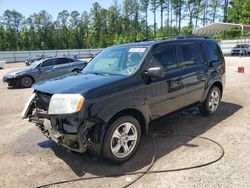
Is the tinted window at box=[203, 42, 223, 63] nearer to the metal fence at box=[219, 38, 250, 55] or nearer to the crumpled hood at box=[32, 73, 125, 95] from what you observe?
the crumpled hood at box=[32, 73, 125, 95]

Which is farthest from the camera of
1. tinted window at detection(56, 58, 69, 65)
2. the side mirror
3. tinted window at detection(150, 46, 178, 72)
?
tinted window at detection(56, 58, 69, 65)

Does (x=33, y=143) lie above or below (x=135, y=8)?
below

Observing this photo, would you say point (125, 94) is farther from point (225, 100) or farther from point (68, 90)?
point (225, 100)

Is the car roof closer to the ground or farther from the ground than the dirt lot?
farther from the ground

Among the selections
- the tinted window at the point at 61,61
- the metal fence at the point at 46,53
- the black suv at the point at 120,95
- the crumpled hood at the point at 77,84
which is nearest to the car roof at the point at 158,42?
the black suv at the point at 120,95

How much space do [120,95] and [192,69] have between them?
2106 millimetres

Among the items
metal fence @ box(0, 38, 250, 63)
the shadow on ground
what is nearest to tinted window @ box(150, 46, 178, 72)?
the shadow on ground

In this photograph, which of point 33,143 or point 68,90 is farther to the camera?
point 33,143

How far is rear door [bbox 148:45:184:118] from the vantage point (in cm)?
465

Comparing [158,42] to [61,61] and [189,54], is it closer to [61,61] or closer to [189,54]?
[189,54]

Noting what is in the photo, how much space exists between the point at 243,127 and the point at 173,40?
232 cm

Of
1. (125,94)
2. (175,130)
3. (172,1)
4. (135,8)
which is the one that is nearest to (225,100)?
(175,130)

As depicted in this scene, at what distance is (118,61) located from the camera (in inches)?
195

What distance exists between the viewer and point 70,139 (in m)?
3.76
